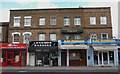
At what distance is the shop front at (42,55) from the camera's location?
32856 millimetres

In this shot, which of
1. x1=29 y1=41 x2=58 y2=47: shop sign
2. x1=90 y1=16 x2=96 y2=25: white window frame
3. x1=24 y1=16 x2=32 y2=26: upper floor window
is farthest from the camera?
x1=24 y1=16 x2=32 y2=26: upper floor window

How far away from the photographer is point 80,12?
34406mm

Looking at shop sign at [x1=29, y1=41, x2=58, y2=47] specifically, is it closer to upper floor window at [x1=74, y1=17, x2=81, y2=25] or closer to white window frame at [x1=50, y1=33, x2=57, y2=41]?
white window frame at [x1=50, y1=33, x2=57, y2=41]

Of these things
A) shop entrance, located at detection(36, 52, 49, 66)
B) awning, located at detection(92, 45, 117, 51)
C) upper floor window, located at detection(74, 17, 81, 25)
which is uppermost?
upper floor window, located at detection(74, 17, 81, 25)

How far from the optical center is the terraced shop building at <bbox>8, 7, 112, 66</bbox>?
33531mm

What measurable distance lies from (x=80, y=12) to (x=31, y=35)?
855cm

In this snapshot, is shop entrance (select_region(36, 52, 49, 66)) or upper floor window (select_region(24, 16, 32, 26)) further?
upper floor window (select_region(24, 16, 32, 26))

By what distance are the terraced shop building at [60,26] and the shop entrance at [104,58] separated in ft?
5.55

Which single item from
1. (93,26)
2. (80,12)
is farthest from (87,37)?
(80,12)

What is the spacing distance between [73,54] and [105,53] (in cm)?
486

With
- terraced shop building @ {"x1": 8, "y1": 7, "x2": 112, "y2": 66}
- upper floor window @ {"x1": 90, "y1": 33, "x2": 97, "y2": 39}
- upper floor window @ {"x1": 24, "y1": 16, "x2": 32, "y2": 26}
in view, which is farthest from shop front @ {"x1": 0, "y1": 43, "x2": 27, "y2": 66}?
upper floor window @ {"x1": 90, "y1": 33, "x2": 97, "y2": 39}

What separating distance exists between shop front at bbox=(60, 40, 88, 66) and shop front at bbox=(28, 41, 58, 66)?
48.1 inches

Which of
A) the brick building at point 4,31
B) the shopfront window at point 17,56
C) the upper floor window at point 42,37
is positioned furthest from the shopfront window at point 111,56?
the brick building at point 4,31

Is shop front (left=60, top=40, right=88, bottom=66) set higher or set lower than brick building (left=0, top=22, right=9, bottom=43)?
lower
